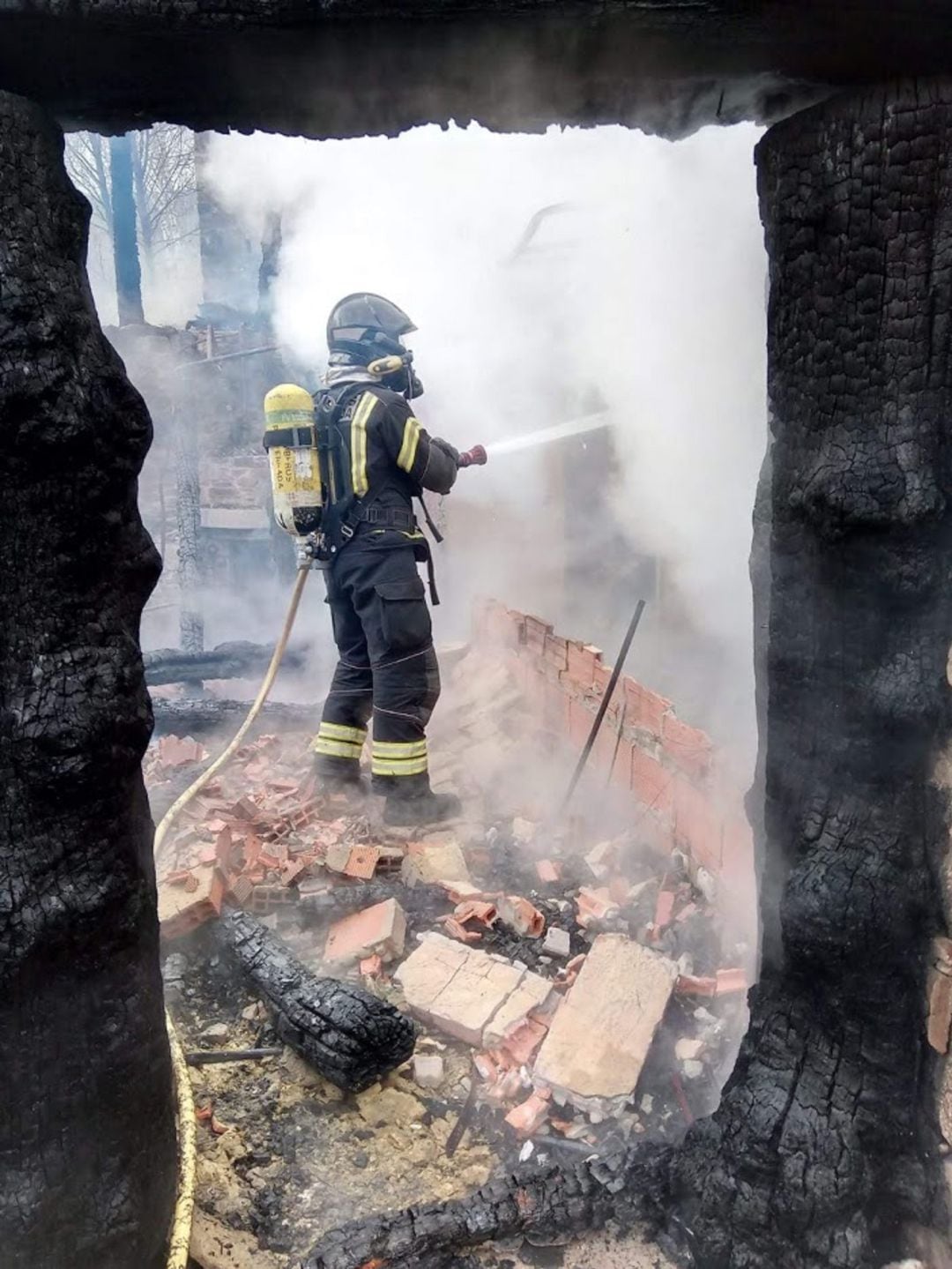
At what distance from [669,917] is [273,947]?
1.82 meters

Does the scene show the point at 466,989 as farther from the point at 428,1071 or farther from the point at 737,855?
the point at 737,855

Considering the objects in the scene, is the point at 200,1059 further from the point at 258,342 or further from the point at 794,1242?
the point at 258,342

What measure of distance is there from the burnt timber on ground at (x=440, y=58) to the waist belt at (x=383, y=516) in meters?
A: 3.40

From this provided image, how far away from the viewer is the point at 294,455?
5281mm

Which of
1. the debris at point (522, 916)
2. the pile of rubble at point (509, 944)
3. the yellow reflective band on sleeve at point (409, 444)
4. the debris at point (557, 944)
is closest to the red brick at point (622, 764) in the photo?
the pile of rubble at point (509, 944)

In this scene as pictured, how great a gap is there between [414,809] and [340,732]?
85 centimetres

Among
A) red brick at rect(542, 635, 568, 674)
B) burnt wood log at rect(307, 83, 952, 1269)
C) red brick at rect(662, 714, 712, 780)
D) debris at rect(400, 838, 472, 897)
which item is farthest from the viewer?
red brick at rect(542, 635, 568, 674)

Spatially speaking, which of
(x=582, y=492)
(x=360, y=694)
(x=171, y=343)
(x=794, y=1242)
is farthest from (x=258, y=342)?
(x=794, y=1242)

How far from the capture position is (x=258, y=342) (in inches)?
539

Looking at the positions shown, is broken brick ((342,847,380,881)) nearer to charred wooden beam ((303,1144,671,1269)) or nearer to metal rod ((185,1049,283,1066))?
metal rod ((185,1049,283,1066))

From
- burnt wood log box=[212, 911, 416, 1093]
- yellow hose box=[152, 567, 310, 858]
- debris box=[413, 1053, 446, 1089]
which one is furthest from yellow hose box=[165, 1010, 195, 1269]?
yellow hose box=[152, 567, 310, 858]

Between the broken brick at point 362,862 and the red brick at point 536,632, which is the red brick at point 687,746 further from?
the red brick at point 536,632

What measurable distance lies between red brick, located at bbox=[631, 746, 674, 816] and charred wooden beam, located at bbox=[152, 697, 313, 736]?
3231 mm

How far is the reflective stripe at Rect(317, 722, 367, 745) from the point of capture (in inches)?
227
